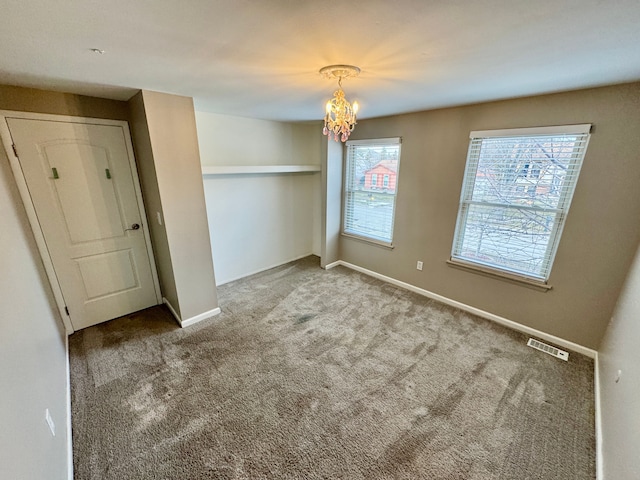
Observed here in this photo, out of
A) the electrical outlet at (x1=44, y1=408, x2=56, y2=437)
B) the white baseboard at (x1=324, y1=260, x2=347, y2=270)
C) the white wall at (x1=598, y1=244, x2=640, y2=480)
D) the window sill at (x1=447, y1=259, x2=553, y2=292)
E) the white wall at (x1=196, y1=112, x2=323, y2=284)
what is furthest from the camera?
the white baseboard at (x1=324, y1=260, x2=347, y2=270)

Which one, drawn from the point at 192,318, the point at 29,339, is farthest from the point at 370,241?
the point at 29,339

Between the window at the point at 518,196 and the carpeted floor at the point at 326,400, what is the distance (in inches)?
31.1

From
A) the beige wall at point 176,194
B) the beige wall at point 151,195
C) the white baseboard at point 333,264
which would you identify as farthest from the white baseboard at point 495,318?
the beige wall at point 151,195

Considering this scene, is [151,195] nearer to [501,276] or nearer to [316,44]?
[316,44]

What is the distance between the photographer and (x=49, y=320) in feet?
6.64

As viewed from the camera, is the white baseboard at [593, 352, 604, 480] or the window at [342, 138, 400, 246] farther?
the window at [342, 138, 400, 246]

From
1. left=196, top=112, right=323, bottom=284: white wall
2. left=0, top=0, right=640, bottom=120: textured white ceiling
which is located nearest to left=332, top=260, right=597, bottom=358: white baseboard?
left=196, top=112, right=323, bottom=284: white wall

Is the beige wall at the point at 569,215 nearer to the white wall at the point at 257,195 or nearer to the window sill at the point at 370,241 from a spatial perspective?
the window sill at the point at 370,241

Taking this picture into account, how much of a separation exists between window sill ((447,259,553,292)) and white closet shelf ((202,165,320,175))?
94.2 inches

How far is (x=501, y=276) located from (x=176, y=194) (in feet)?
11.0

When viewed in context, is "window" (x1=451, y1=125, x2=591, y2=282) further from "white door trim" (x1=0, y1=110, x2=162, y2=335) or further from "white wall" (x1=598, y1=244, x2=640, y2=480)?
"white door trim" (x1=0, y1=110, x2=162, y2=335)

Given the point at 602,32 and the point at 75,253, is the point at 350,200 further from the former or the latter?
the point at 75,253

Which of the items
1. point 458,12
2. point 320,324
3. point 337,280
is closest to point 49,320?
point 320,324

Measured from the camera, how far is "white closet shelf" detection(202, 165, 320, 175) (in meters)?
3.03
